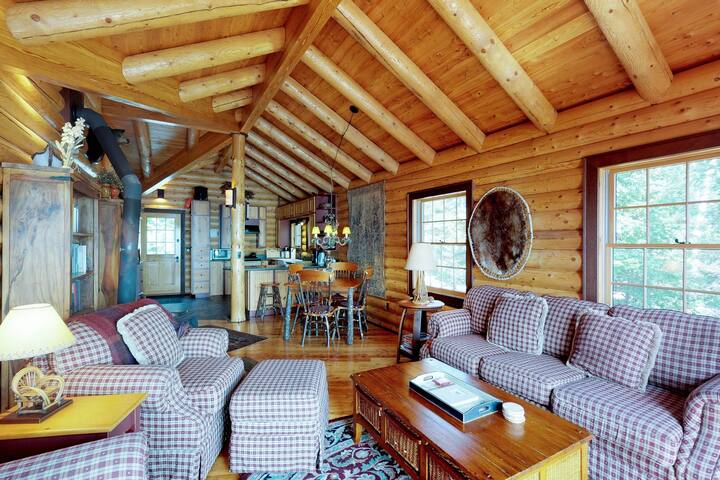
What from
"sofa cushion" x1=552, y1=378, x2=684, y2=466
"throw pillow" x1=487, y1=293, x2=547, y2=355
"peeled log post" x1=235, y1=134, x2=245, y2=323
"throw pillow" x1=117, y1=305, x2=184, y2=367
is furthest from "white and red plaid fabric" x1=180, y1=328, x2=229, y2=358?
"peeled log post" x1=235, y1=134, x2=245, y2=323

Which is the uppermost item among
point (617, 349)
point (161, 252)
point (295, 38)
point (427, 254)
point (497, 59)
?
point (295, 38)

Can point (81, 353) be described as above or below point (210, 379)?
above

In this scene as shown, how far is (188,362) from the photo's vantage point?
2557 mm

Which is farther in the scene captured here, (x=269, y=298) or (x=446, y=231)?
(x=269, y=298)

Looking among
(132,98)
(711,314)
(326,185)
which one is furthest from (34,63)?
(711,314)

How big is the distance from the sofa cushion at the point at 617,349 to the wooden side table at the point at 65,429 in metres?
2.77

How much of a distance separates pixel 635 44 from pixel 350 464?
10.7 feet

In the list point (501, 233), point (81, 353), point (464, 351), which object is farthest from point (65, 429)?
point (501, 233)

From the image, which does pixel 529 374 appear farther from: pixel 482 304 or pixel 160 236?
pixel 160 236

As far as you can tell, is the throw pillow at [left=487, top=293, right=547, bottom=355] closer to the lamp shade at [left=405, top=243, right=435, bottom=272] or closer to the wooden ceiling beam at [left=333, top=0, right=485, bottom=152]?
the lamp shade at [left=405, top=243, right=435, bottom=272]

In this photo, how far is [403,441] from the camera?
185 centimetres

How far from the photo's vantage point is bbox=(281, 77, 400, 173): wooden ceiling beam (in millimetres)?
4648

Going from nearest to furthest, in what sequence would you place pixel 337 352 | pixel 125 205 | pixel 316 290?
1. pixel 125 205
2. pixel 337 352
3. pixel 316 290

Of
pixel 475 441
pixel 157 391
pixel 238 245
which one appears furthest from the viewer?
pixel 238 245
